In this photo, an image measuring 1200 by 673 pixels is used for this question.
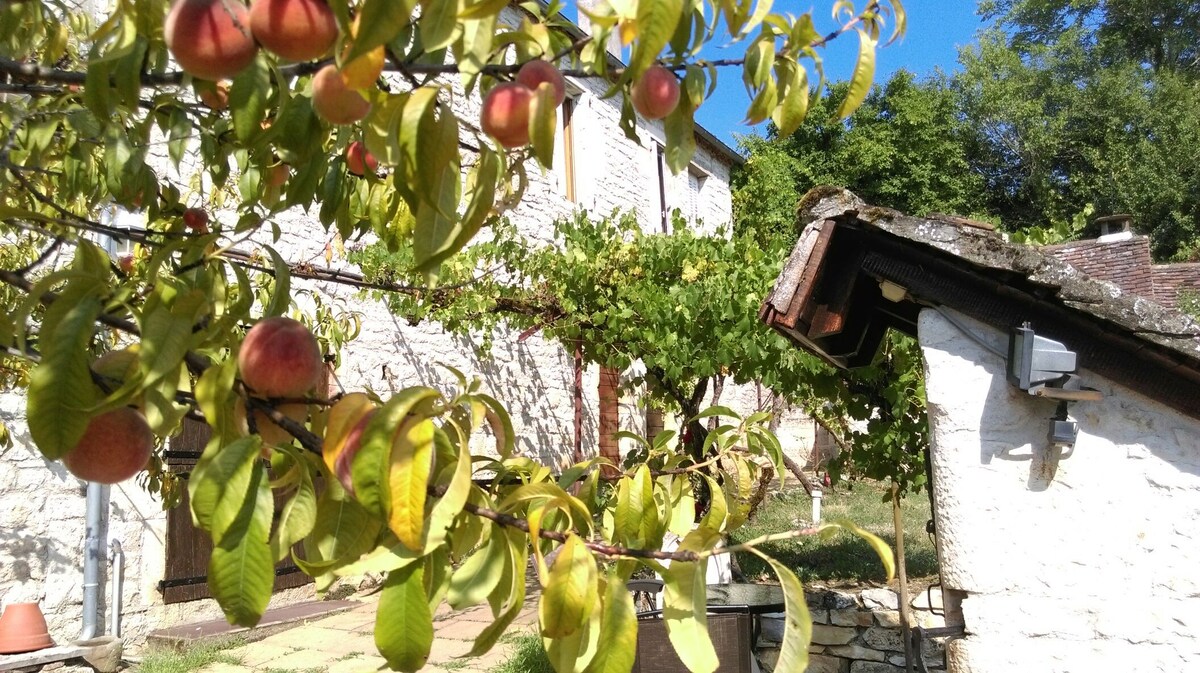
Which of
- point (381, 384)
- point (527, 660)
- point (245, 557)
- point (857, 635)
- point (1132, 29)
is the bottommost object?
point (527, 660)

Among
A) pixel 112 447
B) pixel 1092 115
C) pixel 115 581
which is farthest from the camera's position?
pixel 1092 115

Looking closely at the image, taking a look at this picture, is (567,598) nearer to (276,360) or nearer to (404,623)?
(404,623)

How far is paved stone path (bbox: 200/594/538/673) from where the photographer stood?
5239mm

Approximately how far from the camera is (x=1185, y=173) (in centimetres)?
1936

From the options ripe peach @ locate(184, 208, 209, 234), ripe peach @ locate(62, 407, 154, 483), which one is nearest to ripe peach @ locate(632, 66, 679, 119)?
ripe peach @ locate(62, 407, 154, 483)

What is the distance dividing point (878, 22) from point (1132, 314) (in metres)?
1.75

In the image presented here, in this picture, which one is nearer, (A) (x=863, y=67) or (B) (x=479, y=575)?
(B) (x=479, y=575)

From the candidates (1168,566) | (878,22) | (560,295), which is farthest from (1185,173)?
(878,22)

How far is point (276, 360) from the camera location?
1034 millimetres

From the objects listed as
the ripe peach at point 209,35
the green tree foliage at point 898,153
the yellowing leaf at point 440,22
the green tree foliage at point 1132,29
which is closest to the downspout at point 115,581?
the ripe peach at point 209,35

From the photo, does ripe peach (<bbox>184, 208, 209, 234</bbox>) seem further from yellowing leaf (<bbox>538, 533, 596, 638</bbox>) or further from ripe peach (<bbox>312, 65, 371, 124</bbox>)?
yellowing leaf (<bbox>538, 533, 596, 638</bbox>)

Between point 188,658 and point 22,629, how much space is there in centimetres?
90

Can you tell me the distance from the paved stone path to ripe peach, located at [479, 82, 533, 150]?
4.33 metres

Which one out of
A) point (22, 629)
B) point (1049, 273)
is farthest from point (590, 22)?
point (22, 629)
